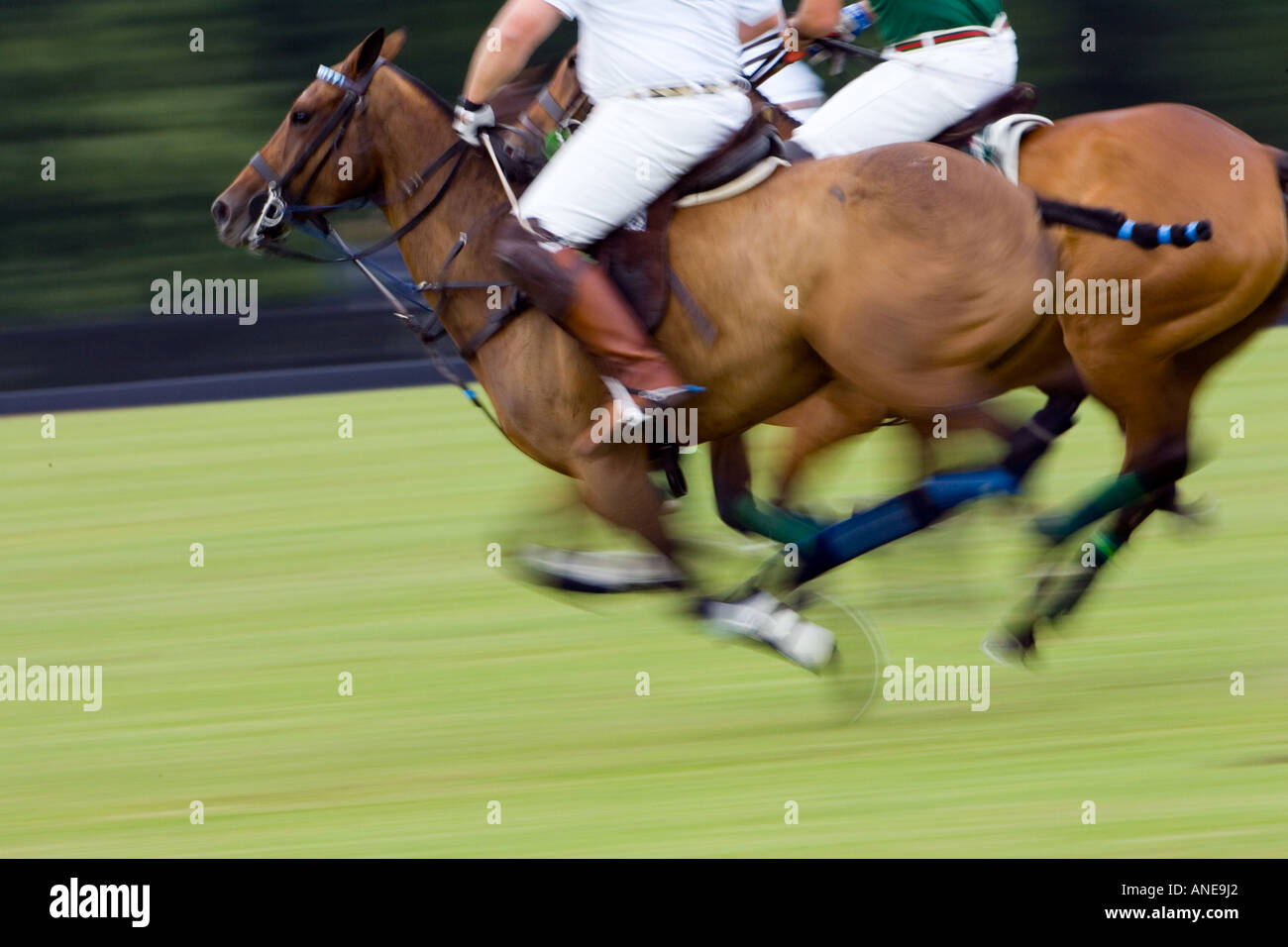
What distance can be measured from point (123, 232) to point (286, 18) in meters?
2.07

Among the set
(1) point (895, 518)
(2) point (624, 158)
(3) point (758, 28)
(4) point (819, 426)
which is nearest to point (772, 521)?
(4) point (819, 426)

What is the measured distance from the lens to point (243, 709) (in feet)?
20.2

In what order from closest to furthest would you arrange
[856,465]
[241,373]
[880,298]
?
[880,298]
[856,465]
[241,373]

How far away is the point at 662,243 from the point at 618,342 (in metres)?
0.33

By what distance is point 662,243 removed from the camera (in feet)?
17.5

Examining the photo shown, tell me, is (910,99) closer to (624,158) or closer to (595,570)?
(624,158)

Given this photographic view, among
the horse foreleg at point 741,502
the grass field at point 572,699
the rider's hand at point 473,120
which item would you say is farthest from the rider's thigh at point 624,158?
the horse foreleg at point 741,502

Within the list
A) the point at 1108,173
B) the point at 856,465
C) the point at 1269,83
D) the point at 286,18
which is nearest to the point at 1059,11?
the point at 1269,83

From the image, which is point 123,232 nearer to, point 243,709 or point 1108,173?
point 243,709

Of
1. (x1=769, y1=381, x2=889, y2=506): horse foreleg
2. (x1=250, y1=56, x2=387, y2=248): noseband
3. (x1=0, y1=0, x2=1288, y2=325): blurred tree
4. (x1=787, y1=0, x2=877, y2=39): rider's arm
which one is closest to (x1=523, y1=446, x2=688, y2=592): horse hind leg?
(x1=769, y1=381, x2=889, y2=506): horse foreleg

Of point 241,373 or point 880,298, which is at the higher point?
point 241,373

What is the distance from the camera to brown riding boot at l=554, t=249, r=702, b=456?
5.18 metres

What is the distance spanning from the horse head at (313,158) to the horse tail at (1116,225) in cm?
192

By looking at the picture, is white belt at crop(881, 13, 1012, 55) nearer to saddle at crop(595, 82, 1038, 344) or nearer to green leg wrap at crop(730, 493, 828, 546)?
saddle at crop(595, 82, 1038, 344)
